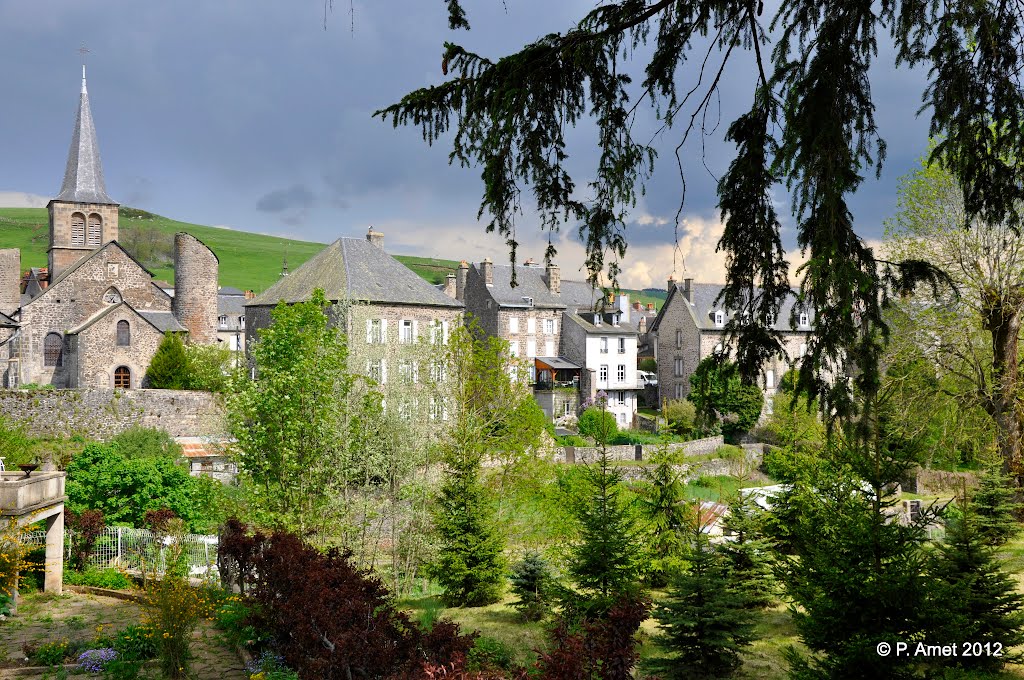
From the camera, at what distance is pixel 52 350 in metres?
42.2

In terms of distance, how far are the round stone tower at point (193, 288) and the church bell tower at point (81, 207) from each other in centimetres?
923

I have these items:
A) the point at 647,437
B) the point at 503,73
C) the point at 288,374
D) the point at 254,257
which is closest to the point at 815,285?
the point at 503,73

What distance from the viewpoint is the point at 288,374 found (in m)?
13.9

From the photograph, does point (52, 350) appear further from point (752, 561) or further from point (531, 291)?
point (752, 561)

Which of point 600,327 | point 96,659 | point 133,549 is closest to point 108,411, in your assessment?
point 133,549

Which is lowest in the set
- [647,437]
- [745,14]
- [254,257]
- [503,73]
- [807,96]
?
[647,437]

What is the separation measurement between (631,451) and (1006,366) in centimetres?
2058

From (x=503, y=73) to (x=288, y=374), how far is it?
908cm

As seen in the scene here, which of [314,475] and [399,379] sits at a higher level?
[399,379]

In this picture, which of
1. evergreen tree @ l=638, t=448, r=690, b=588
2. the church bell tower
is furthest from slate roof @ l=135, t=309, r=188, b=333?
evergreen tree @ l=638, t=448, r=690, b=588

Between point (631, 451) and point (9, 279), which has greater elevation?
point (9, 279)

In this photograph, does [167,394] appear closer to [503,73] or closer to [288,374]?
[288,374]

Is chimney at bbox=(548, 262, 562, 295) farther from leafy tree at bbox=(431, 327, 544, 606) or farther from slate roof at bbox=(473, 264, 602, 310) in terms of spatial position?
leafy tree at bbox=(431, 327, 544, 606)

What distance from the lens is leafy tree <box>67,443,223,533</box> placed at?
20.6 meters
